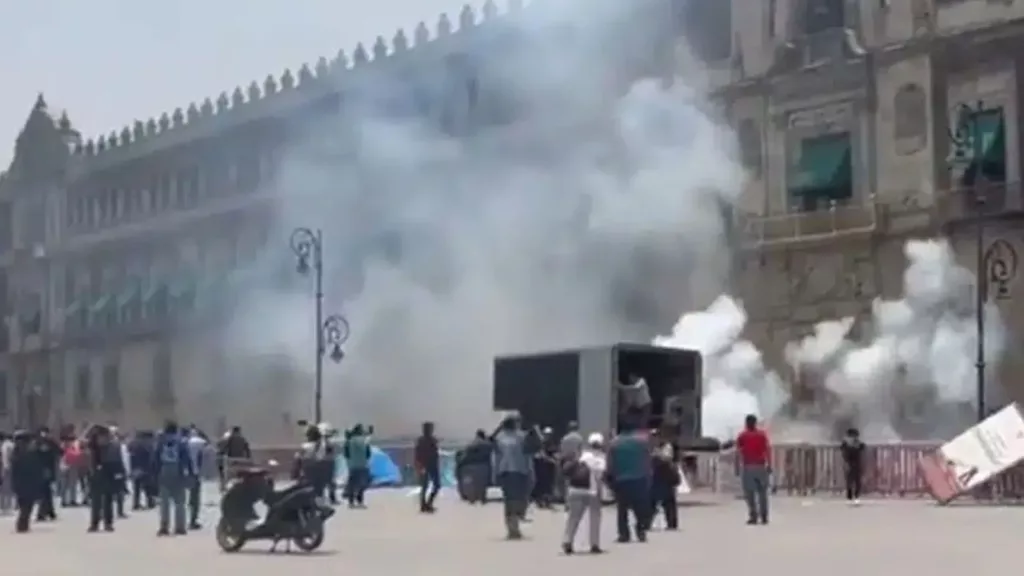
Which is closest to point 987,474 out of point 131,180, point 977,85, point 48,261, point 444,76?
point 977,85

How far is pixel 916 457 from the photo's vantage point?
2789 centimetres

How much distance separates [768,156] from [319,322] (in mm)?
10310

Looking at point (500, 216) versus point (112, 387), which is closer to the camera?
point (500, 216)

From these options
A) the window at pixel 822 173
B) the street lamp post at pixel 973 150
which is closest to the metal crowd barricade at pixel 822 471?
the street lamp post at pixel 973 150

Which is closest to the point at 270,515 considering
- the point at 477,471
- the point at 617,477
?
the point at 617,477

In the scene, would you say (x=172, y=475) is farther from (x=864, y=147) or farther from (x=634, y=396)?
(x=864, y=147)

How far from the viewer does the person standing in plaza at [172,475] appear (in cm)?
1995

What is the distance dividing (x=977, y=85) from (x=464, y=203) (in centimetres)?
1451

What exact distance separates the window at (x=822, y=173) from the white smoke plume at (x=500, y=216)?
1.74 metres

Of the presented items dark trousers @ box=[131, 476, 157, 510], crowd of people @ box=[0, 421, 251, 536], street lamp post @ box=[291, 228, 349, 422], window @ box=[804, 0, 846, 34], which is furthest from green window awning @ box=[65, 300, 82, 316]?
crowd of people @ box=[0, 421, 251, 536]

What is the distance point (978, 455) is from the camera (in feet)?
83.1

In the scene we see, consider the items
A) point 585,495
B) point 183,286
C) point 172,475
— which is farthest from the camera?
point 183,286

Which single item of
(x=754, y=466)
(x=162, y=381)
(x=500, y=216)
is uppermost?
(x=500, y=216)

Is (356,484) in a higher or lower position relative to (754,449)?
lower
